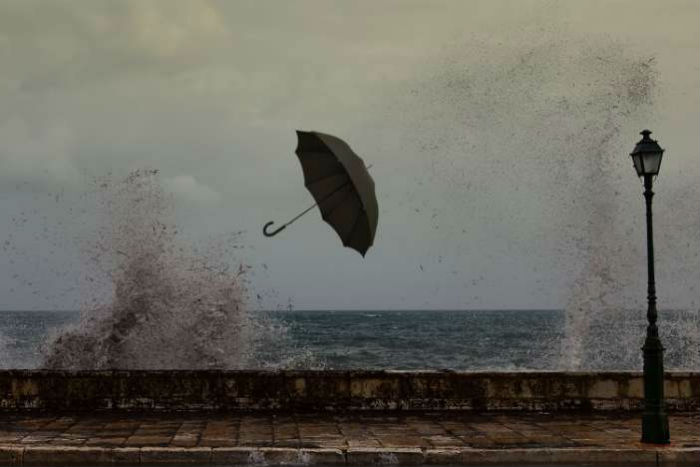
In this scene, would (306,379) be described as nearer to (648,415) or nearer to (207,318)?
(648,415)

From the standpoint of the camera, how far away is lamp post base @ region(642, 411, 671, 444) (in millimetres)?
9141

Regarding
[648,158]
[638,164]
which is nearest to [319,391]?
[638,164]

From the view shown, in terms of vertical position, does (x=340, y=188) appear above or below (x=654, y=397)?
above

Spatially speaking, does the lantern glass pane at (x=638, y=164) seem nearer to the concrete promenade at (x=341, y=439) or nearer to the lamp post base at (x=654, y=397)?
→ the lamp post base at (x=654, y=397)

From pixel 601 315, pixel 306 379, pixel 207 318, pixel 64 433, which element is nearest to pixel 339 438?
pixel 306 379

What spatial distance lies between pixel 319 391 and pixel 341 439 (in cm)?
222

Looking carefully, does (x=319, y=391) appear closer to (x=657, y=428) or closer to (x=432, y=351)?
(x=657, y=428)

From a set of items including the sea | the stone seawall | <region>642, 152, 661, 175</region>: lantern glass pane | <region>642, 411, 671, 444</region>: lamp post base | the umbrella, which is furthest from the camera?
the sea

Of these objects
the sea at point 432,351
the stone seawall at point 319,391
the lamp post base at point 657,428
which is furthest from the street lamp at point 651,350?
the sea at point 432,351

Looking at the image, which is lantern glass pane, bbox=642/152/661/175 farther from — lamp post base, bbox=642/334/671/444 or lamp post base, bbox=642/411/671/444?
lamp post base, bbox=642/411/671/444

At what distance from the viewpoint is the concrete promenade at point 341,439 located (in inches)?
329

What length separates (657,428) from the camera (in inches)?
361

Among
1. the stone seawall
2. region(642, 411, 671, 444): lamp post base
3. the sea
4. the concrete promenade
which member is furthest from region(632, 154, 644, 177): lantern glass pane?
the sea

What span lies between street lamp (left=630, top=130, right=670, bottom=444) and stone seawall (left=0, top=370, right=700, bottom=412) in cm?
225
